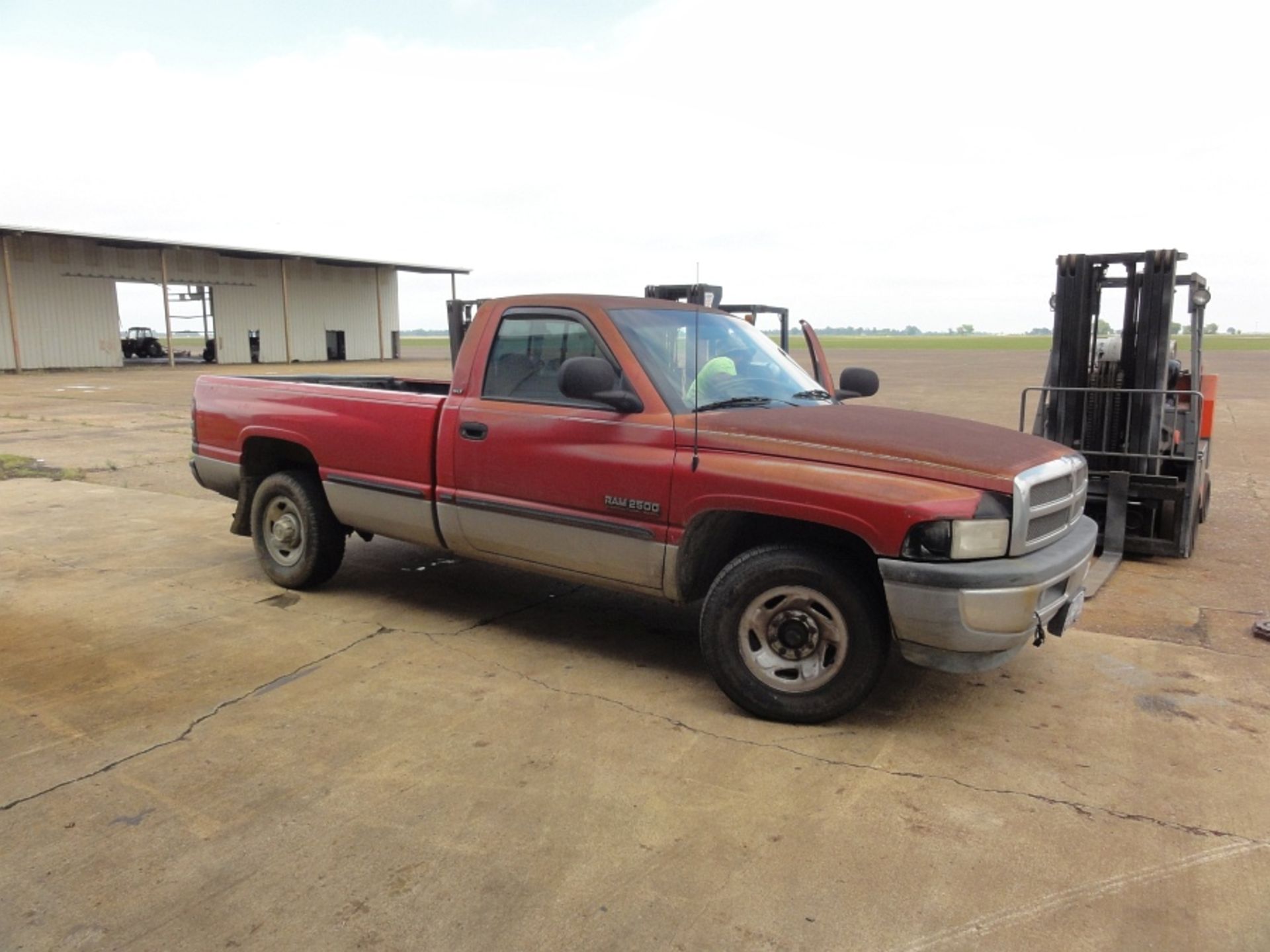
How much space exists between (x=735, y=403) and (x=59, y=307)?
115 feet

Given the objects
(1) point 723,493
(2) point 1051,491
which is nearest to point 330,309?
(1) point 723,493

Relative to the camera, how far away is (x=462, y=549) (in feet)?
16.6

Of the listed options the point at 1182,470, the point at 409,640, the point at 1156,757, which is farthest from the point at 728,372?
the point at 1182,470

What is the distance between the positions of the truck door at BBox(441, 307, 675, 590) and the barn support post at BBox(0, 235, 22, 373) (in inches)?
1239

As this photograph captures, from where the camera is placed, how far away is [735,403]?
447 centimetres

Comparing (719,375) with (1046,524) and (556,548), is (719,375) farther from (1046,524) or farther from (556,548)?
(1046,524)

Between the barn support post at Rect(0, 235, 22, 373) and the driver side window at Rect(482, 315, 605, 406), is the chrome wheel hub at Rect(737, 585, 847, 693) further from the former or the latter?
the barn support post at Rect(0, 235, 22, 373)

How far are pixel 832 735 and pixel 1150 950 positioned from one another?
145 cm

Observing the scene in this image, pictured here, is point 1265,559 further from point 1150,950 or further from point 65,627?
point 65,627

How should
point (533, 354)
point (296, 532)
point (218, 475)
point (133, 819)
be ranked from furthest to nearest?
1. point (218, 475)
2. point (296, 532)
3. point (533, 354)
4. point (133, 819)

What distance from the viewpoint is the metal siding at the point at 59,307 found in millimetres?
30984

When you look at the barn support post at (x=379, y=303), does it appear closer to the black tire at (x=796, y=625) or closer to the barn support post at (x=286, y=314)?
the barn support post at (x=286, y=314)

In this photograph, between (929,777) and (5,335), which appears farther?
(5,335)

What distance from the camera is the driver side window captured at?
15.3 ft
